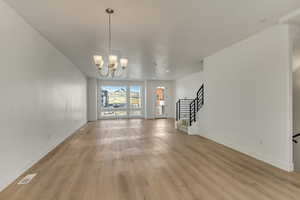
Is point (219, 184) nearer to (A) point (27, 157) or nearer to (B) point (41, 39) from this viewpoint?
(A) point (27, 157)

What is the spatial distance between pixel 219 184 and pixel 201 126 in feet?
11.3

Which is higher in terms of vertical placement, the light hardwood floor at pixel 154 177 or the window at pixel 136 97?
the window at pixel 136 97

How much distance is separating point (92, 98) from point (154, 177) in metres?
8.61

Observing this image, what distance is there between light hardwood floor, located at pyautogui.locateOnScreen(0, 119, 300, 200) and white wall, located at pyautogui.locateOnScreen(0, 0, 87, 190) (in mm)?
356

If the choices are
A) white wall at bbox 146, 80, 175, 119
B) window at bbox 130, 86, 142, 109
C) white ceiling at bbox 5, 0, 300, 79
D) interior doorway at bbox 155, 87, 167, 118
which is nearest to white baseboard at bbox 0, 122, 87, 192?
white ceiling at bbox 5, 0, 300, 79

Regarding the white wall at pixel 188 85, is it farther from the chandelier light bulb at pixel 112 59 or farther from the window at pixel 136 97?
the chandelier light bulb at pixel 112 59

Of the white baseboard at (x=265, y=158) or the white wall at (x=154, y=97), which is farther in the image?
the white wall at (x=154, y=97)

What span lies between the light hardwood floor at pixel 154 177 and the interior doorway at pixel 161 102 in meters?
7.51

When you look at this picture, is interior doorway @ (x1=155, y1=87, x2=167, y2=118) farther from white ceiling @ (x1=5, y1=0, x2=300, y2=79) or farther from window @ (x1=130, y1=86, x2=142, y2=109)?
white ceiling @ (x1=5, y1=0, x2=300, y2=79)

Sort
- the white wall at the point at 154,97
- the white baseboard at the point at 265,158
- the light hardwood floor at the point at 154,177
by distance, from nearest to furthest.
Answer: the light hardwood floor at the point at 154,177, the white baseboard at the point at 265,158, the white wall at the point at 154,97

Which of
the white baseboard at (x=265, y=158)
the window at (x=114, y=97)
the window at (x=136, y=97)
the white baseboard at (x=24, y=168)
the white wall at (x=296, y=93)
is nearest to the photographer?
the white baseboard at (x=24, y=168)

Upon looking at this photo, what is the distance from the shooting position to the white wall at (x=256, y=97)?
9.47ft

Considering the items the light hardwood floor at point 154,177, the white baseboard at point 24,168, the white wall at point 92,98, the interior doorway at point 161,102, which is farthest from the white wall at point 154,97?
the white baseboard at point 24,168

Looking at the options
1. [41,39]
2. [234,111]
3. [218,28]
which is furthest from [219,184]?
[41,39]
